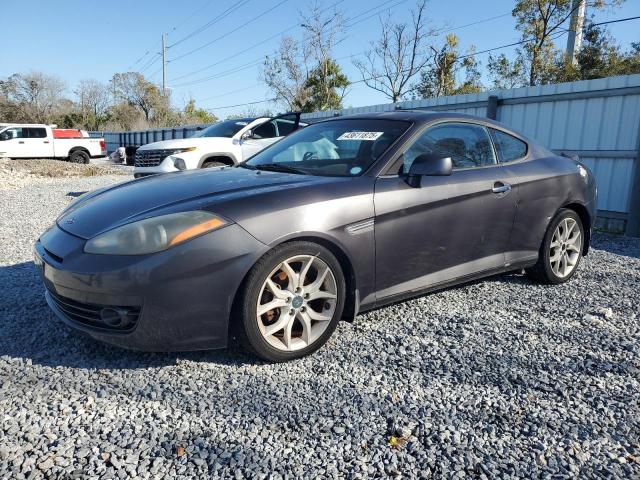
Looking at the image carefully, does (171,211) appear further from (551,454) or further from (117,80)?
(117,80)

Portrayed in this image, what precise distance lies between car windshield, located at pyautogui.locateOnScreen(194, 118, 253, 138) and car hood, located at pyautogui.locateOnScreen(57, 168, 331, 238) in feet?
20.1

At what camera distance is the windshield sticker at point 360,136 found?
343 centimetres

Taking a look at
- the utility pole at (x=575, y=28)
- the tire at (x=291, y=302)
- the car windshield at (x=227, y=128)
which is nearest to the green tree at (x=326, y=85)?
the utility pole at (x=575, y=28)

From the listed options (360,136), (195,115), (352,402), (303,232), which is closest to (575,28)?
(360,136)

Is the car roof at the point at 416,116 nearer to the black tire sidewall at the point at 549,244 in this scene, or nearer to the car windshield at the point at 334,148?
the car windshield at the point at 334,148

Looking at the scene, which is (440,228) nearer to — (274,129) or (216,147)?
(216,147)

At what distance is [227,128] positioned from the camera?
958 centimetres

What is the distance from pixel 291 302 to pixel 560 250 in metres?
2.77

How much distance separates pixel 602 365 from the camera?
2.85 meters

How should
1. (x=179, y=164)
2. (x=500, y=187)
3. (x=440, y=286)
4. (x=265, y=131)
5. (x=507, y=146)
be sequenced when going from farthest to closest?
(x=265, y=131) → (x=179, y=164) → (x=507, y=146) → (x=500, y=187) → (x=440, y=286)

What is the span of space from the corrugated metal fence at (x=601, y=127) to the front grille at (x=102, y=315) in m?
6.87

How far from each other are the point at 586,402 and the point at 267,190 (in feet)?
6.55

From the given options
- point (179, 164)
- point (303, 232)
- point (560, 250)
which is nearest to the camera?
point (303, 232)

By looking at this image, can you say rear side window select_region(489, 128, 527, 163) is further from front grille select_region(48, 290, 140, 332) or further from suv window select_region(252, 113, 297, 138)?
suv window select_region(252, 113, 297, 138)
